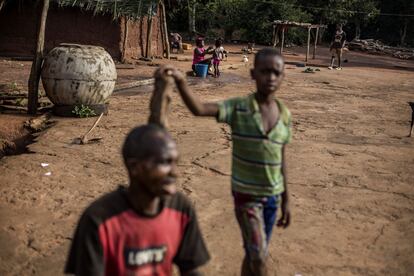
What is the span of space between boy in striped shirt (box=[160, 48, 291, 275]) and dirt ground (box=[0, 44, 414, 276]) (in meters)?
0.83

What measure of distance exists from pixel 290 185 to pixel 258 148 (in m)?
2.66

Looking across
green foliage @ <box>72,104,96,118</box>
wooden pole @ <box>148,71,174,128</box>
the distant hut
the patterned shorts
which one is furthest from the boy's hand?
the distant hut

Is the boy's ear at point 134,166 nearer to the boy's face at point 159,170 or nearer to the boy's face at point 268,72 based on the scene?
the boy's face at point 159,170

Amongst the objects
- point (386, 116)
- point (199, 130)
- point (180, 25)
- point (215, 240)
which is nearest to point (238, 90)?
point (386, 116)

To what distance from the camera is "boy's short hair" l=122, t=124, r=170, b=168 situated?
61.6 inches

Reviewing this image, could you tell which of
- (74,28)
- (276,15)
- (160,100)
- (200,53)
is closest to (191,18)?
(276,15)

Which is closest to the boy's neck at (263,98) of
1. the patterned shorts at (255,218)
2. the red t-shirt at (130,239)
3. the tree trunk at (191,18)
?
the patterned shorts at (255,218)

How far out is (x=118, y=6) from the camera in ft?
50.3

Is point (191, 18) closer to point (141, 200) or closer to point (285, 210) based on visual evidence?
point (285, 210)

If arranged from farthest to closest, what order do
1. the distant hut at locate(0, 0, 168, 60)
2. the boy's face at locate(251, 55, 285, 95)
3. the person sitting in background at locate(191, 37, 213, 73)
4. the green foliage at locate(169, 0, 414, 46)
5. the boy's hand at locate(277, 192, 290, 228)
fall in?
the green foliage at locate(169, 0, 414, 46)
the distant hut at locate(0, 0, 168, 60)
the person sitting in background at locate(191, 37, 213, 73)
the boy's hand at locate(277, 192, 290, 228)
the boy's face at locate(251, 55, 285, 95)

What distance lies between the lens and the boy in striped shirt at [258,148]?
2549 millimetres

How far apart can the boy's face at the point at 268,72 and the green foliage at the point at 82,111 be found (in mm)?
5897

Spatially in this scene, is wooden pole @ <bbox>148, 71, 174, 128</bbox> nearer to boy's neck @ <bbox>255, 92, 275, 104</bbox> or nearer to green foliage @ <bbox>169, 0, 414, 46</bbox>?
boy's neck @ <bbox>255, 92, 275, 104</bbox>

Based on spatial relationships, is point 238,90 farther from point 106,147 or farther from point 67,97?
point 106,147
